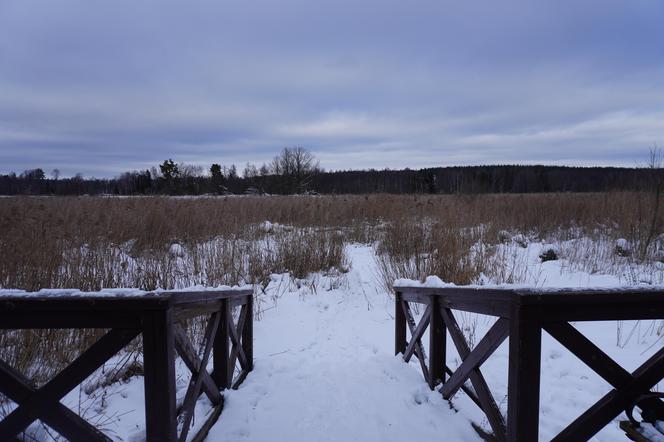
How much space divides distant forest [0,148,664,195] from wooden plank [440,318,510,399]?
8.79 meters

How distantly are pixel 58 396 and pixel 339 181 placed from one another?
54777 millimetres

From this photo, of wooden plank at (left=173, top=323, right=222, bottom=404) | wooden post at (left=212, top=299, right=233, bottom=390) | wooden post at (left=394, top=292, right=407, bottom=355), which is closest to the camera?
wooden plank at (left=173, top=323, right=222, bottom=404)

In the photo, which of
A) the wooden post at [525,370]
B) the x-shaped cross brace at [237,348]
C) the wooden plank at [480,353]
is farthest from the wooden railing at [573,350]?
the x-shaped cross brace at [237,348]

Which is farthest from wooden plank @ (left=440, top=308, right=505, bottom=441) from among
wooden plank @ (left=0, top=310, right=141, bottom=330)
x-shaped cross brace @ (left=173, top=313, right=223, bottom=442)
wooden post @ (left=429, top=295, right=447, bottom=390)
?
wooden plank @ (left=0, top=310, right=141, bottom=330)

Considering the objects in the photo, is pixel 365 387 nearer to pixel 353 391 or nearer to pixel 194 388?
pixel 353 391

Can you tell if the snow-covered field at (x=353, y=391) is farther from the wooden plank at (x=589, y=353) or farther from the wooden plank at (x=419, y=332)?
the wooden plank at (x=589, y=353)

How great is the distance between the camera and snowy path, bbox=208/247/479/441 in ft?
7.85

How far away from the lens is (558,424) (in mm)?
2504

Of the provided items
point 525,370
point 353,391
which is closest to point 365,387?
point 353,391

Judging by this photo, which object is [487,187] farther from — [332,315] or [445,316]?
[445,316]

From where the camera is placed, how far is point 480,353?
205cm

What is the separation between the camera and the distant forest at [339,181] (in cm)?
1289

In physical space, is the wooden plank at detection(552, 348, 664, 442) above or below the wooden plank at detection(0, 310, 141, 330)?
below

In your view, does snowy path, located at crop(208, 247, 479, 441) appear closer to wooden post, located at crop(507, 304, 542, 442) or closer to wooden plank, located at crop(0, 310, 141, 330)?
wooden post, located at crop(507, 304, 542, 442)
